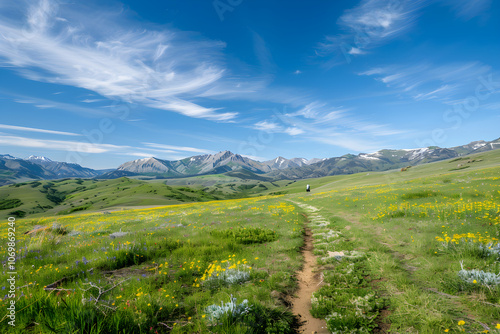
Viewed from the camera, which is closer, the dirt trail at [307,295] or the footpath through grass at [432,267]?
the footpath through grass at [432,267]

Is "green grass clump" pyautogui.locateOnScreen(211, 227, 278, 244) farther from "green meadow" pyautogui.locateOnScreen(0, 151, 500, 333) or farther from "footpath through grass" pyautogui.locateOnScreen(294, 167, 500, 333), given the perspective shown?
"footpath through grass" pyautogui.locateOnScreen(294, 167, 500, 333)

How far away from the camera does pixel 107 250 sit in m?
10.6

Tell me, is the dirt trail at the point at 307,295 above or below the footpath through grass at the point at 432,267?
below

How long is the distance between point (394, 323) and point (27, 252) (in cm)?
1553

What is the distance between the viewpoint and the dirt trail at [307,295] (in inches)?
227

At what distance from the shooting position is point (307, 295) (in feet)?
24.3

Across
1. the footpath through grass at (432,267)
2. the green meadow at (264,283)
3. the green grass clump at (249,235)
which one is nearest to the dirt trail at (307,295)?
the green meadow at (264,283)

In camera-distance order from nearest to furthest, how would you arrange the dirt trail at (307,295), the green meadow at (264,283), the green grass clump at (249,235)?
the green meadow at (264,283), the dirt trail at (307,295), the green grass clump at (249,235)

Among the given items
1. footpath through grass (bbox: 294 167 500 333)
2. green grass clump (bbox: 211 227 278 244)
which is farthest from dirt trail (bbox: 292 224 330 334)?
green grass clump (bbox: 211 227 278 244)

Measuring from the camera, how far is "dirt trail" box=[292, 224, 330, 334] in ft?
18.9

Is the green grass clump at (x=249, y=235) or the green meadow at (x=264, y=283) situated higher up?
the green meadow at (x=264, y=283)

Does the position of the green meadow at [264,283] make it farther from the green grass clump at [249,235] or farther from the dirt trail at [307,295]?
the dirt trail at [307,295]

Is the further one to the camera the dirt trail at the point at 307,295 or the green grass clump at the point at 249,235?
the green grass clump at the point at 249,235

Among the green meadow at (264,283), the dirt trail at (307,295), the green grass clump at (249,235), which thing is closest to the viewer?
the green meadow at (264,283)
